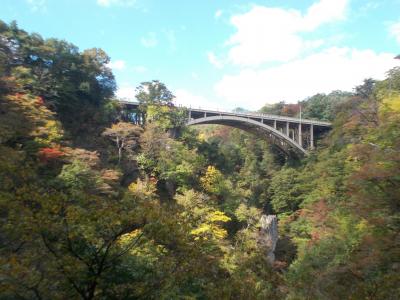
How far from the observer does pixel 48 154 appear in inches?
556

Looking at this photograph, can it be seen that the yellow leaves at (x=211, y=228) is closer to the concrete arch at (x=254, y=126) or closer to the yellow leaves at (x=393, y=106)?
the yellow leaves at (x=393, y=106)

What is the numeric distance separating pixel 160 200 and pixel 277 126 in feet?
57.2

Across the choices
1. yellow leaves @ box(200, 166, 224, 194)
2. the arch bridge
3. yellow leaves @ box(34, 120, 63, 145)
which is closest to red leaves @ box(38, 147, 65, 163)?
yellow leaves @ box(34, 120, 63, 145)

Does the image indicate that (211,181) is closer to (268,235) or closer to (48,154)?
(268,235)

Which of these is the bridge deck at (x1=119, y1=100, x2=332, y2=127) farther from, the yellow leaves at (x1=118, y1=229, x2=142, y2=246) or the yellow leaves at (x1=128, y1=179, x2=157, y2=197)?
the yellow leaves at (x1=118, y1=229, x2=142, y2=246)

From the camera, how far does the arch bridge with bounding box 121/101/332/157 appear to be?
28531 mm

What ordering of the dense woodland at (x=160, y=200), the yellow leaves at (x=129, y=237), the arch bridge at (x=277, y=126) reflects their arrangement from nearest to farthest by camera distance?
the dense woodland at (x=160, y=200) → the yellow leaves at (x=129, y=237) → the arch bridge at (x=277, y=126)

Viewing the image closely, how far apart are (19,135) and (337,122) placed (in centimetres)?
2288

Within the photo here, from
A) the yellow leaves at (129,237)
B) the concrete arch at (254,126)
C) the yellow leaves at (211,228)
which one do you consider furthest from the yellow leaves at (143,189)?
the concrete arch at (254,126)

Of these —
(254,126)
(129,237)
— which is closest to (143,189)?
(129,237)

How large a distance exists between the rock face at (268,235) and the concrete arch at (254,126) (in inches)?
375

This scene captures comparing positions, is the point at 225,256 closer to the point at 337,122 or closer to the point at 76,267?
the point at 76,267

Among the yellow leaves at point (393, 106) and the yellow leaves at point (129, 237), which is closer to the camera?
the yellow leaves at point (129, 237)

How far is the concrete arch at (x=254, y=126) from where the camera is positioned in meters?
28.2
